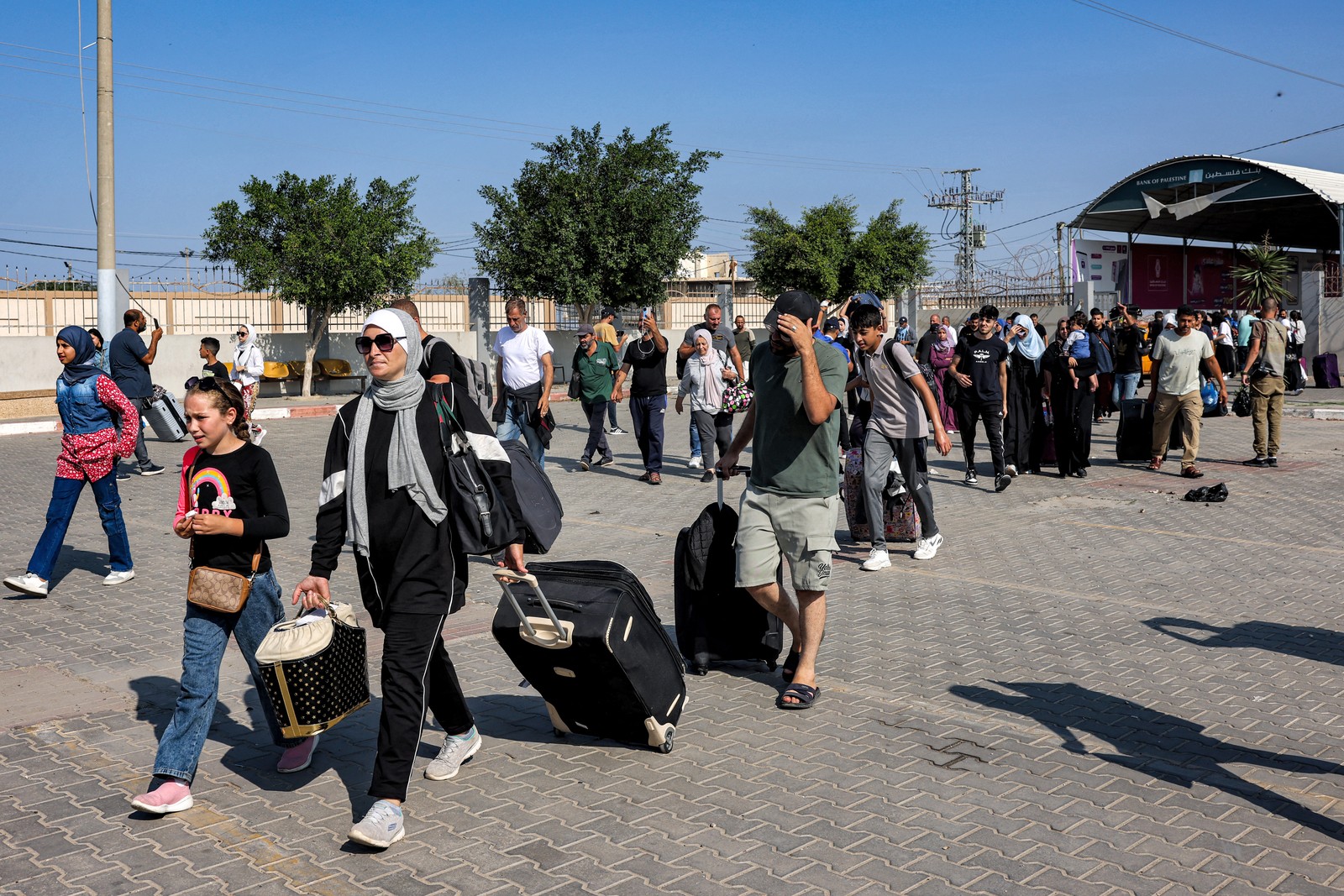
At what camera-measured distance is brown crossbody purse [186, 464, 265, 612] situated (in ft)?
14.5

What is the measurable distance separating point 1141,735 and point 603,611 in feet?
7.84

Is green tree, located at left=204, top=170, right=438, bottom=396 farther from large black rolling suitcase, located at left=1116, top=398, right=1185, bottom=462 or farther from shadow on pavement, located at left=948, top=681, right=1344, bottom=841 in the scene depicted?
shadow on pavement, located at left=948, top=681, right=1344, bottom=841

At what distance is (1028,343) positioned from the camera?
1358cm

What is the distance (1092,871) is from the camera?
3.79m

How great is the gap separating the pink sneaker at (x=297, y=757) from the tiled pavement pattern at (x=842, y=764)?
5 centimetres

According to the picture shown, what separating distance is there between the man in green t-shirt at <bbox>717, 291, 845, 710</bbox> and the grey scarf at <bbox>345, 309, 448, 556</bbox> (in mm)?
1744

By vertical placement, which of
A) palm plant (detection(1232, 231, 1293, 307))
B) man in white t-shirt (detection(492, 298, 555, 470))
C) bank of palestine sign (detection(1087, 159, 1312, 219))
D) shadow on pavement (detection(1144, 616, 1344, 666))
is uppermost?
bank of palestine sign (detection(1087, 159, 1312, 219))

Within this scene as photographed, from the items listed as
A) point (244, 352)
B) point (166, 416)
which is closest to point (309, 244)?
point (244, 352)

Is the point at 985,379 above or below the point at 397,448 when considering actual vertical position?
above

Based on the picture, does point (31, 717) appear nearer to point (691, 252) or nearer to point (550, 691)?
point (550, 691)

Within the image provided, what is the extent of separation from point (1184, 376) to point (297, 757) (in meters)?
10.8

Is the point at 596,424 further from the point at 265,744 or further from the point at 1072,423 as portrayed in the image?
the point at 265,744

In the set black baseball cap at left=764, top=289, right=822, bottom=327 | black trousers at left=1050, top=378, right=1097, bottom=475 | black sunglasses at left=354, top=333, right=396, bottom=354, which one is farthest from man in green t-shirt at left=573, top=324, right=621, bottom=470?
black sunglasses at left=354, top=333, right=396, bottom=354

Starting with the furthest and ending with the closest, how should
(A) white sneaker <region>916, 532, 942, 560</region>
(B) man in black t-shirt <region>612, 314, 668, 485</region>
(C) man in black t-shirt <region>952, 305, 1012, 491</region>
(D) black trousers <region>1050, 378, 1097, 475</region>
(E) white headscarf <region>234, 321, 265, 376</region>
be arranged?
1. (E) white headscarf <region>234, 321, 265, 376</region>
2. (B) man in black t-shirt <region>612, 314, 668, 485</region>
3. (D) black trousers <region>1050, 378, 1097, 475</region>
4. (C) man in black t-shirt <region>952, 305, 1012, 491</region>
5. (A) white sneaker <region>916, 532, 942, 560</region>
